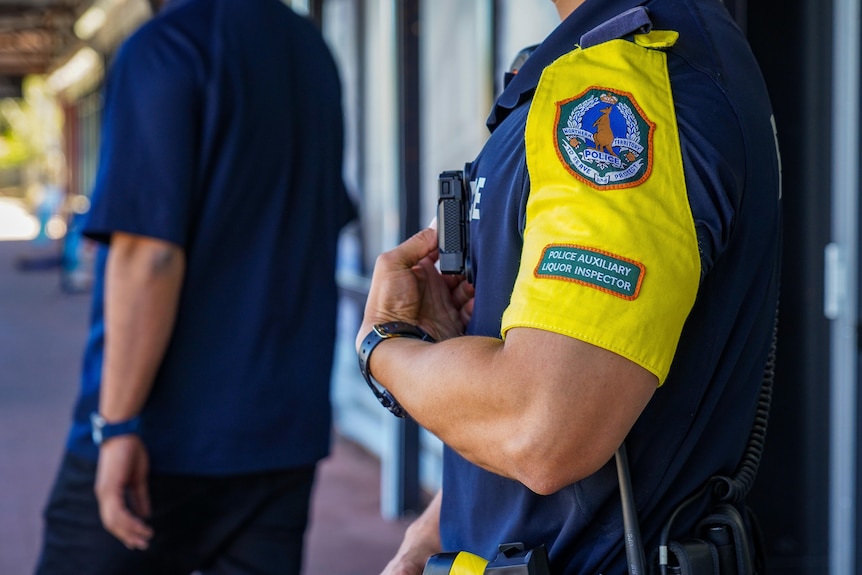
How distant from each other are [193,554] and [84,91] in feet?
83.4

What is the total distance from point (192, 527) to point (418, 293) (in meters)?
1.12

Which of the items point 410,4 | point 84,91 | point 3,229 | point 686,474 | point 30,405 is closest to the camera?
point 686,474

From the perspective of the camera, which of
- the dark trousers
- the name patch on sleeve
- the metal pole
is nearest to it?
the name patch on sleeve

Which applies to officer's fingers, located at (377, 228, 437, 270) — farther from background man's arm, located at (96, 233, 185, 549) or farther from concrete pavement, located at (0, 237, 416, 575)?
concrete pavement, located at (0, 237, 416, 575)

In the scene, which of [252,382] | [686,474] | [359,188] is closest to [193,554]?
[252,382]

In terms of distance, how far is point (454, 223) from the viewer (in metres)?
1.33

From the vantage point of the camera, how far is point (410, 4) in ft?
16.1

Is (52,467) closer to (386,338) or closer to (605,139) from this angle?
(386,338)

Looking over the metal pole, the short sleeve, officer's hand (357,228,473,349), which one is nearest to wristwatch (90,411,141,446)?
officer's hand (357,228,473,349)

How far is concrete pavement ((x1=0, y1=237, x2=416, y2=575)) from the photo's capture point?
457 centimetres

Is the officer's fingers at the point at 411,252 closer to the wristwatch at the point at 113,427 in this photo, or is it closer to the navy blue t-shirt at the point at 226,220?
the navy blue t-shirt at the point at 226,220

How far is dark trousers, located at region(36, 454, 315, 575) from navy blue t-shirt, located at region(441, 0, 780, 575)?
1105 mm

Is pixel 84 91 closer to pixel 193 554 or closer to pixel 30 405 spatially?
pixel 30 405

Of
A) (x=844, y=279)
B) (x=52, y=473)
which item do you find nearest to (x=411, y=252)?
(x=844, y=279)
